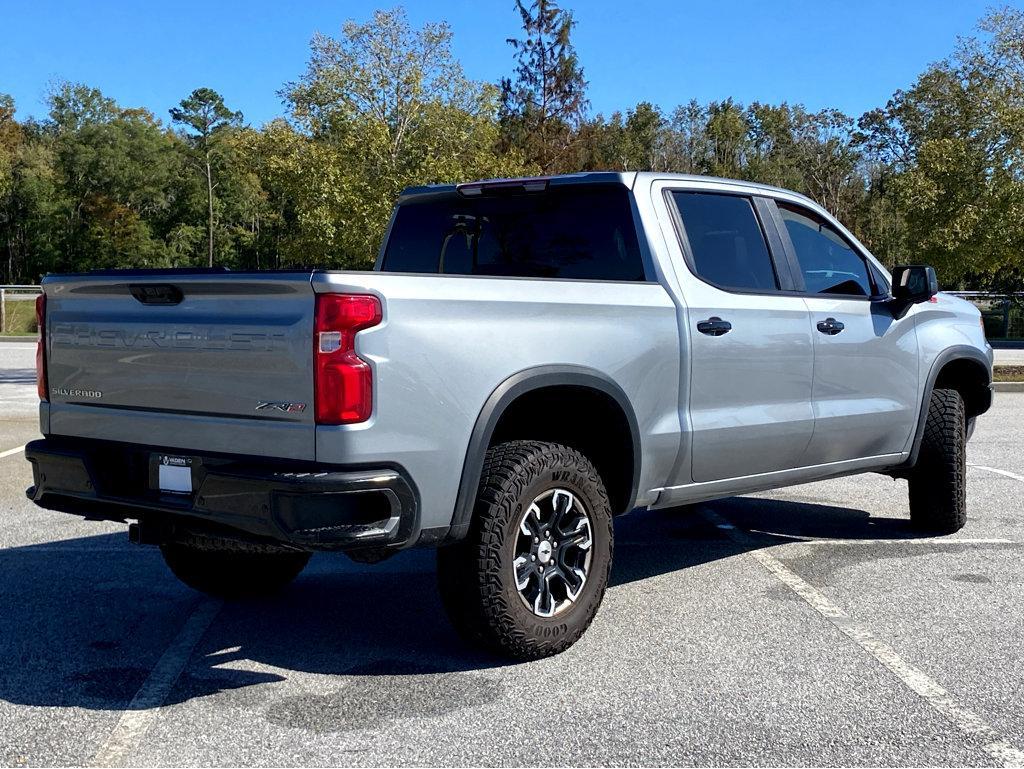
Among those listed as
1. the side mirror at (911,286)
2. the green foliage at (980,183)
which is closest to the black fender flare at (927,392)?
the side mirror at (911,286)

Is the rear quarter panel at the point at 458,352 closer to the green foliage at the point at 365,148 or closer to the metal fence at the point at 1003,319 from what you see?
the green foliage at the point at 365,148

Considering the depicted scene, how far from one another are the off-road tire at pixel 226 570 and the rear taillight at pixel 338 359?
180 cm

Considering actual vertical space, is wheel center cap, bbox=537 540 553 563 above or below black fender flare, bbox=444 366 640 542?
below

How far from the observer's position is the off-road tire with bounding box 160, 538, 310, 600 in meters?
5.40

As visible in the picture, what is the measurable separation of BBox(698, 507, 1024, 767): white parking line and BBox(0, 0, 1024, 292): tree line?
111 inches

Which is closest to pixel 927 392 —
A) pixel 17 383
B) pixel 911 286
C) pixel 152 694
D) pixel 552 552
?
pixel 911 286

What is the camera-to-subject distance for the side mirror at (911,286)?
612 centimetres

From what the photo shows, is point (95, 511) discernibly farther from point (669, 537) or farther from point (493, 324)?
point (669, 537)

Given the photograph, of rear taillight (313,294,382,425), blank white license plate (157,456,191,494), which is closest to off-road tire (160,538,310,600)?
blank white license plate (157,456,191,494)

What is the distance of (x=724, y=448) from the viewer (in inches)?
207

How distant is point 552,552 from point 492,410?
2.30 feet

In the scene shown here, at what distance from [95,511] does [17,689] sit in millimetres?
716

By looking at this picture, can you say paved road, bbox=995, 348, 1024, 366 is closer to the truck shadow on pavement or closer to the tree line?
the tree line

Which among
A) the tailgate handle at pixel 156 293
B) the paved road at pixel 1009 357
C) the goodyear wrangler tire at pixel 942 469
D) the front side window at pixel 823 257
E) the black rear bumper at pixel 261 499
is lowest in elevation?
the paved road at pixel 1009 357
